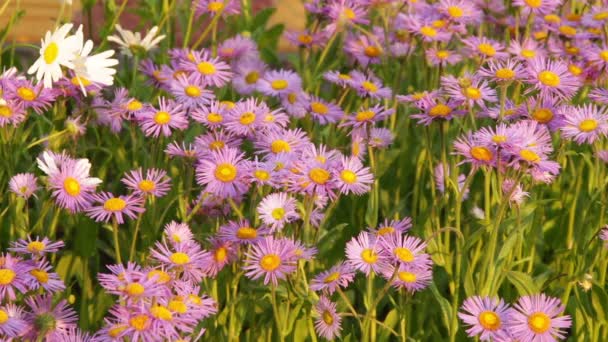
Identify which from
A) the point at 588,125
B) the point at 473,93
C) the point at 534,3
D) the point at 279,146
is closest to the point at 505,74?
the point at 473,93

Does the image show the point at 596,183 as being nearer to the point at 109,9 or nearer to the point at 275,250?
the point at 275,250

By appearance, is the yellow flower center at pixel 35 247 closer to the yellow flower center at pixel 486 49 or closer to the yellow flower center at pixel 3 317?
the yellow flower center at pixel 3 317

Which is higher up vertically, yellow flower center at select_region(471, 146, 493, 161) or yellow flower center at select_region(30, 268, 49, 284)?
yellow flower center at select_region(471, 146, 493, 161)

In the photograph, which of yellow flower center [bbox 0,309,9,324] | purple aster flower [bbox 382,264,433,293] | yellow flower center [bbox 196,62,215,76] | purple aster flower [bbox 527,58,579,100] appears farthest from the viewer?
yellow flower center [bbox 196,62,215,76]

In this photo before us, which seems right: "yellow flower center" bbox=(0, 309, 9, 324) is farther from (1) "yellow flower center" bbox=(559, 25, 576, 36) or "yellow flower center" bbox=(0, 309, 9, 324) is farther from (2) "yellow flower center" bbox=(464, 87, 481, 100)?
(1) "yellow flower center" bbox=(559, 25, 576, 36)

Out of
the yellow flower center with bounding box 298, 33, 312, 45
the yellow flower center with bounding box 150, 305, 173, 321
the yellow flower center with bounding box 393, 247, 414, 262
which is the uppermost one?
the yellow flower center with bounding box 150, 305, 173, 321

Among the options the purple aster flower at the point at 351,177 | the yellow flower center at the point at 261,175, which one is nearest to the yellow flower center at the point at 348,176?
the purple aster flower at the point at 351,177

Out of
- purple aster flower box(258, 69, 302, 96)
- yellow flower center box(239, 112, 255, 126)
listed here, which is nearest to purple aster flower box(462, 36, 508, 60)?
purple aster flower box(258, 69, 302, 96)

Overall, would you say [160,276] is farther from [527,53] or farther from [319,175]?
[527,53]
